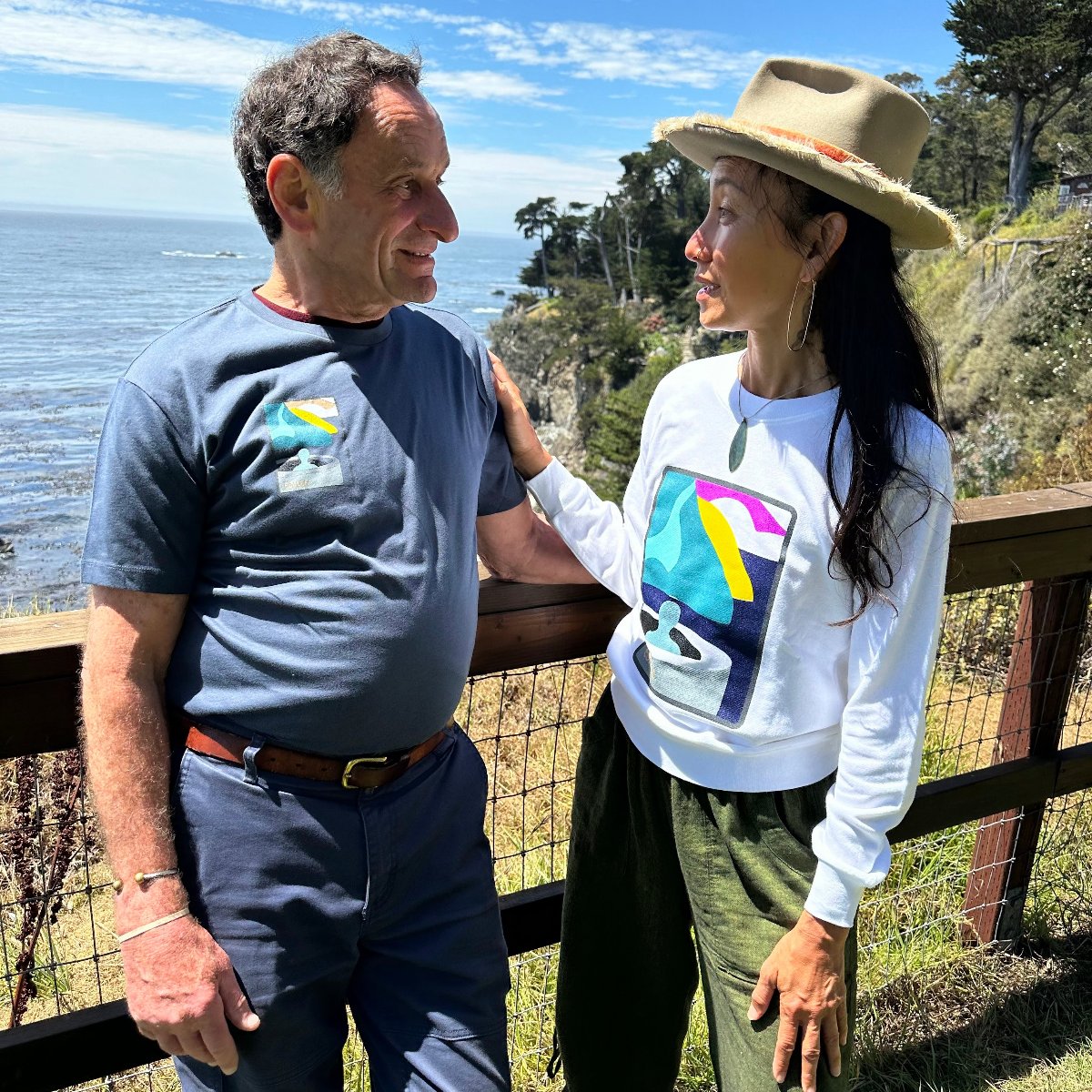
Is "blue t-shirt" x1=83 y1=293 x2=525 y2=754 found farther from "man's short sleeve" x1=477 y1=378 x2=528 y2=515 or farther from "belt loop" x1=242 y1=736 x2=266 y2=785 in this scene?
"man's short sleeve" x1=477 y1=378 x2=528 y2=515

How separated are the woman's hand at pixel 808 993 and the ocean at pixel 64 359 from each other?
1066mm

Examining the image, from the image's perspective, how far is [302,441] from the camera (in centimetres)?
137

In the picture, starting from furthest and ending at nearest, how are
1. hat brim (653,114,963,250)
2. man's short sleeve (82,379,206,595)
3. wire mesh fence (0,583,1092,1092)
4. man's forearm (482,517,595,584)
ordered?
wire mesh fence (0,583,1092,1092), man's forearm (482,517,595,584), hat brim (653,114,963,250), man's short sleeve (82,379,206,595)

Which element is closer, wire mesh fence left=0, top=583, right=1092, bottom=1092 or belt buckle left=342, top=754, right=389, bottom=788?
belt buckle left=342, top=754, right=389, bottom=788

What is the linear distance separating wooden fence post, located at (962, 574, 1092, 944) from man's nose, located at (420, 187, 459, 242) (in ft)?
5.30

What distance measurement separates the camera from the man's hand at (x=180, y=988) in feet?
4.21

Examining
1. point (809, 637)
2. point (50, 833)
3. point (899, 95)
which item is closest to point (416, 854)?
point (809, 637)

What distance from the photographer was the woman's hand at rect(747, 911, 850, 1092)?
4.73 ft

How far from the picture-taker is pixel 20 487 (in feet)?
122

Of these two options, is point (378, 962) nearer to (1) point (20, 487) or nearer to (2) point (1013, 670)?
(2) point (1013, 670)

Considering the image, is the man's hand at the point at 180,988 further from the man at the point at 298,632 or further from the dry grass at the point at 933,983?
the dry grass at the point at 933,983

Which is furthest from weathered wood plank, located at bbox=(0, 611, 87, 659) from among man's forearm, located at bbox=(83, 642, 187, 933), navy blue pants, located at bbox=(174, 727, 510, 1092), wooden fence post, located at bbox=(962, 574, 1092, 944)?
wooden fence post, located at bbox=(962, 574, 1092, 944)

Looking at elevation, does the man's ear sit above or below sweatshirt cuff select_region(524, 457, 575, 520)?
above

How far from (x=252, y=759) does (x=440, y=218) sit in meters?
0.77
